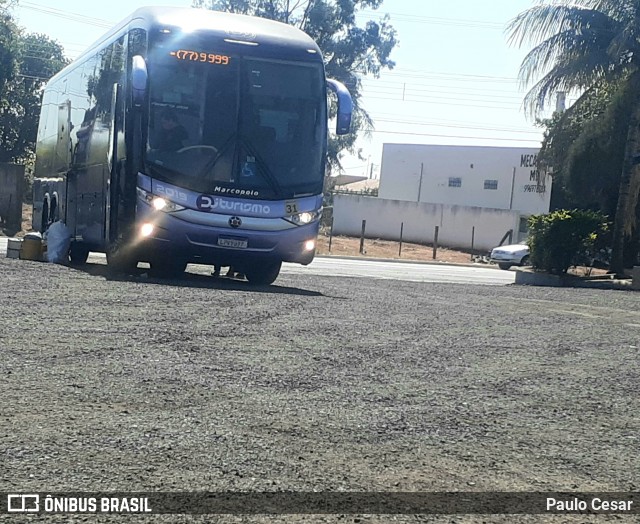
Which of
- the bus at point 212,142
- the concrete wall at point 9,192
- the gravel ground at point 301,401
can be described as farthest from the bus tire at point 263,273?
the concrete wall at point 9,192

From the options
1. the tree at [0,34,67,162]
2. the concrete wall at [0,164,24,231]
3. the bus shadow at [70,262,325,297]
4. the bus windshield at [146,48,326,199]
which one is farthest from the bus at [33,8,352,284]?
the tree at [0,34,67,162]

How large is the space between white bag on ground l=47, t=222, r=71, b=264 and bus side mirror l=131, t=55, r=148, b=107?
5.03 m

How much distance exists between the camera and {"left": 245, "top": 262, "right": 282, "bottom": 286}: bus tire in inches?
647

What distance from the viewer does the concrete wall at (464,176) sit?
61.0 meters

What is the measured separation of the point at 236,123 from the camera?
14898mm

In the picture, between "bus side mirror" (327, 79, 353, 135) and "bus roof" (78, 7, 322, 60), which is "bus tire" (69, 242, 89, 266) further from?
"bus side mirror" (327, 79, 353, 135)

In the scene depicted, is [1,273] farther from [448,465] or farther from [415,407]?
[448,465]

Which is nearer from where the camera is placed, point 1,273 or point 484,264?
point 1,273

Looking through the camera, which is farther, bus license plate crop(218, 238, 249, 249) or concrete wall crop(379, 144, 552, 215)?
concrete wall crop(379, 144, 552, 215)

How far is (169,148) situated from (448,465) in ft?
34.0

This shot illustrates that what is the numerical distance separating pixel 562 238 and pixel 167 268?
13.6 meters

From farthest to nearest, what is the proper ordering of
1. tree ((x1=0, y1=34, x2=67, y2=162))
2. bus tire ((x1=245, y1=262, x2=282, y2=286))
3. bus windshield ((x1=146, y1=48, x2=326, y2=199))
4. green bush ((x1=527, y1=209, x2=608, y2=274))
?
tree ((x1=0, y1=34, x2=67, y2=162)) → green bush ((x1=527, y1=209, x2=608, y2=274)) → bus tire ((x1=245, y1=262, x2=282, y2=286)) → bus windshield ((x1=146, y1=48, x2=326, y2=199))

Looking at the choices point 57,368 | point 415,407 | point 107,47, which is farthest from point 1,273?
point 415,407

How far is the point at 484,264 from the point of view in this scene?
144 ft
